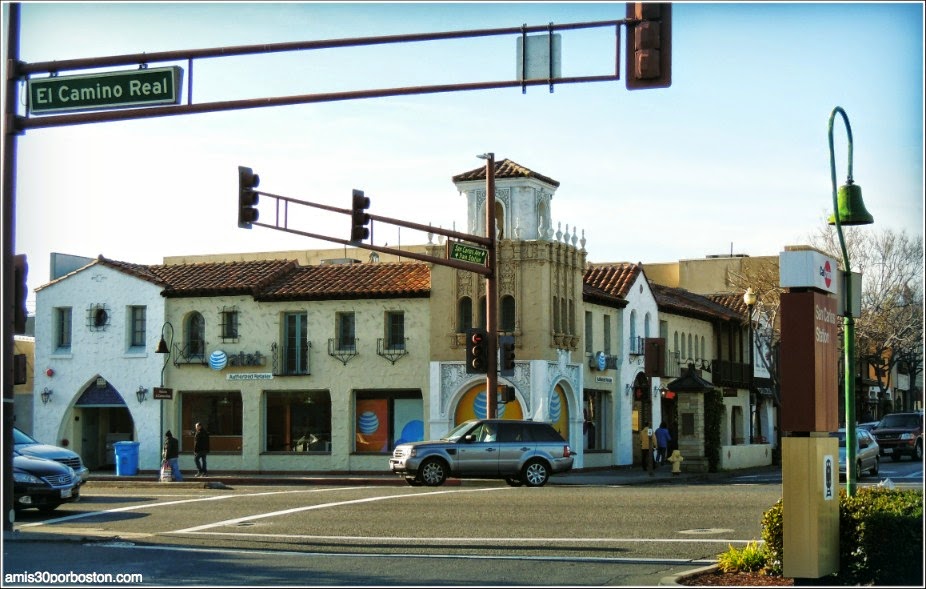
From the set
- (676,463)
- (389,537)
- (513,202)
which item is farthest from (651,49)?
(513,202)

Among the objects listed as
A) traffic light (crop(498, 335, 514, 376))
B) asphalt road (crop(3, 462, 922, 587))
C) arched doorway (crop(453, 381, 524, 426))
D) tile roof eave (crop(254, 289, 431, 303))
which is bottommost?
asphalt road (crop(3, 462, 922, 587))

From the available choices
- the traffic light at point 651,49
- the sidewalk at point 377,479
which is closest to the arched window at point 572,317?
the sidewalk at point 377,479

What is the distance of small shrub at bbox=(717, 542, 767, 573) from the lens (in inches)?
557

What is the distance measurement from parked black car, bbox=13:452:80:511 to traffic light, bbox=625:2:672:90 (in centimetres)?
1351

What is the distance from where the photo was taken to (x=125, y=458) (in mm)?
41344

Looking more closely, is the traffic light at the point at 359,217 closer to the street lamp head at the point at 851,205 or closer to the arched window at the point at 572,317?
the street lamp head at the point at 851,205

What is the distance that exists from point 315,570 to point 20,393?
42.3 metres

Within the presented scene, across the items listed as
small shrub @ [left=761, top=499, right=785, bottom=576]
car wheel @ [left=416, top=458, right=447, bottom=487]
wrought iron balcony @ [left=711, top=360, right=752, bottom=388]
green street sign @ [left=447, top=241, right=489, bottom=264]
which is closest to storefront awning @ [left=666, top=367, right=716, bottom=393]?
green street sign @ [left=447, top=241, right=489, bottom=264]

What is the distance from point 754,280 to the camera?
59.4 m

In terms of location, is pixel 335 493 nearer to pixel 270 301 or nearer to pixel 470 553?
pixel 470 553

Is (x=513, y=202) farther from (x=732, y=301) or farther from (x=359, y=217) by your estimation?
(x=732, y=301)

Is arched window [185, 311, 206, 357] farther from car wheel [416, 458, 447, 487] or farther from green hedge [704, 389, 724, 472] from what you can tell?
green hedge [704, 389, 724, 472]

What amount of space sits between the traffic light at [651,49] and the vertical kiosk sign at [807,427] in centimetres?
238

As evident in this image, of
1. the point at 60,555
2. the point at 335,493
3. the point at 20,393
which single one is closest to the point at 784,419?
the point at 60,555
